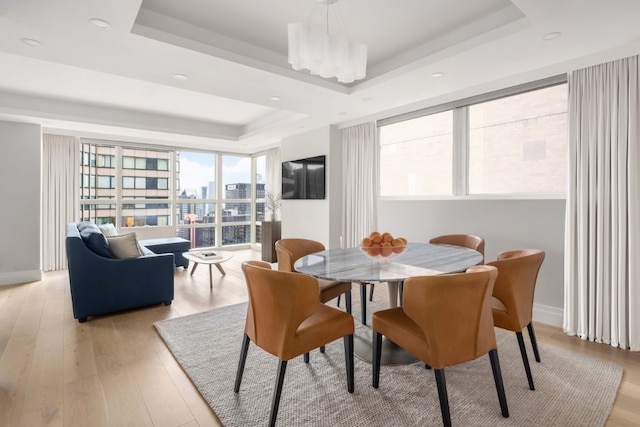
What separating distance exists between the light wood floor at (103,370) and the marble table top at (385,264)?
2.73ft

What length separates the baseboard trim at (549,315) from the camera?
2.97 meters

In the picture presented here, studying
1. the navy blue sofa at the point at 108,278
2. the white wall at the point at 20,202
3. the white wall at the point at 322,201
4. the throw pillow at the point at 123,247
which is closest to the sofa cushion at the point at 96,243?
the navy blue sofa at the point at 108,278

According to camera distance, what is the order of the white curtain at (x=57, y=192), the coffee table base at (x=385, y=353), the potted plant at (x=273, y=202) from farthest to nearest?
the potted plant at (x=273, y=202) < the white curtain at (x=57, y=192) < the coffee table base at (x=385, y=353)

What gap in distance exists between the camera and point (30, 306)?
355 centimetres

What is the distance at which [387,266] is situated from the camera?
2053 millimetres

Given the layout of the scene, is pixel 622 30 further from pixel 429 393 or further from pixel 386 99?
pixel 429 393

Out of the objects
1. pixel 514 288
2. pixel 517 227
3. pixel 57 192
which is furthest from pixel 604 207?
pixel 57 192

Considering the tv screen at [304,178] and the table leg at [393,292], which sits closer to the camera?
the table leg at [393,292]

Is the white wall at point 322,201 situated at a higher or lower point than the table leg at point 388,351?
higher

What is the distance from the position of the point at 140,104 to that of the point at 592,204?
5549 mm

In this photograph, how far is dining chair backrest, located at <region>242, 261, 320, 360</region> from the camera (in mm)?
1625

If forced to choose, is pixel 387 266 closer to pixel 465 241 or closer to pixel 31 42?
pixel 465 241

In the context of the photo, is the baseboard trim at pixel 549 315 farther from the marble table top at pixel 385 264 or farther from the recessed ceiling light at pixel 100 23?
the recessed ceiling light at pixel 100 23

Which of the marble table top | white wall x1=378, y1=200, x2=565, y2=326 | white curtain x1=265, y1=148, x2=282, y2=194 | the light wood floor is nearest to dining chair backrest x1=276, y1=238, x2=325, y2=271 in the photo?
the marble table top
